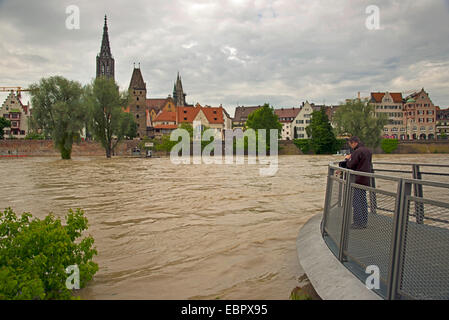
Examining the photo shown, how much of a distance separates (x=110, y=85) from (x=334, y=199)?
2299 inches

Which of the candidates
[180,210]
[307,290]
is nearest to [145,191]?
[180,210]

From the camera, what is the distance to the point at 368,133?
249 ft

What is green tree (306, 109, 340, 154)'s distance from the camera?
8244 centimetres

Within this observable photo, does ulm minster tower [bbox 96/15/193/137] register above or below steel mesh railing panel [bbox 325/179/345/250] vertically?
above

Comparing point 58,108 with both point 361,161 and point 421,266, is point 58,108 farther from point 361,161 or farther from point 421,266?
point 421,266

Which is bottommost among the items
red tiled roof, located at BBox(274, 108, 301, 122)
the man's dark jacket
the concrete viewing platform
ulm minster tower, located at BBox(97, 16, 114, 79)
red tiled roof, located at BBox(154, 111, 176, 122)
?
the concrete viewing platform

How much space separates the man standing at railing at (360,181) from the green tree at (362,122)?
72342mm

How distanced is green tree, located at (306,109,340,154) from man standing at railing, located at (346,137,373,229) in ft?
255

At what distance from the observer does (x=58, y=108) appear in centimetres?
5097

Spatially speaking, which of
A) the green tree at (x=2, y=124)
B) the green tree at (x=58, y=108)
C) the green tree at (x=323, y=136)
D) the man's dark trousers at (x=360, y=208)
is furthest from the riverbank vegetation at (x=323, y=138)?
the man's dark trousers at (x=360, y=208)

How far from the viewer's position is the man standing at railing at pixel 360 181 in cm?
472

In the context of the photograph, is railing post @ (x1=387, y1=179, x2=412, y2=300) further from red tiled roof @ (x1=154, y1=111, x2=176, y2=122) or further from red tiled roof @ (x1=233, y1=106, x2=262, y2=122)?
red tiled roof @ (x1=233, y1=106, x2=262, y2=122)

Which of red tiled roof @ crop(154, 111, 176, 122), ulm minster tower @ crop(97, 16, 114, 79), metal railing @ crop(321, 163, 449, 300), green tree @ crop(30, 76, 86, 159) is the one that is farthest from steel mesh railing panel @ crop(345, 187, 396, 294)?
ulm minster tower @ crop(97, 16, 114, 79)
